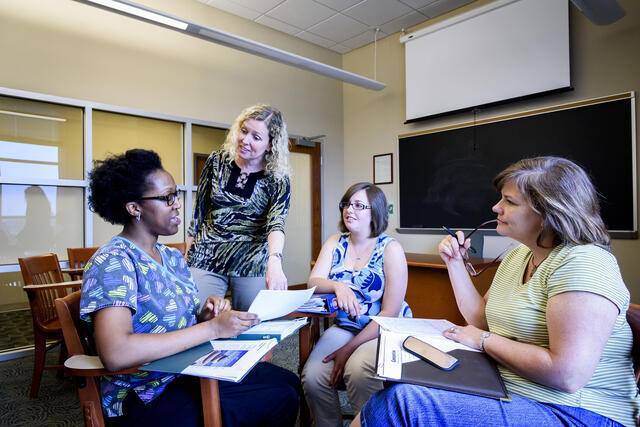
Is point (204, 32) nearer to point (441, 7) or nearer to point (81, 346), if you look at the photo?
point (441, 7)

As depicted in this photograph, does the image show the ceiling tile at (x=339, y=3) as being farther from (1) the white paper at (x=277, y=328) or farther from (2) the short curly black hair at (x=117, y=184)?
(1) the white paper at (x=277, y=328)

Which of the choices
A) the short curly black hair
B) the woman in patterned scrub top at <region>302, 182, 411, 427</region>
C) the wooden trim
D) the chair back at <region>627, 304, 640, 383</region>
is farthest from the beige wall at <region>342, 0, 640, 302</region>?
the short curly black hair

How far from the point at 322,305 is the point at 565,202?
36.1 inches

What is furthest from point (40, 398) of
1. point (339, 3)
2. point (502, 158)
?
point (339, 3)

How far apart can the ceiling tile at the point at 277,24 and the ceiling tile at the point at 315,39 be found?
11 cm

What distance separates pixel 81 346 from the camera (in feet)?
3.54

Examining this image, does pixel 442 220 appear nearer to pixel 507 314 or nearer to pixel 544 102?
pixel 544 102

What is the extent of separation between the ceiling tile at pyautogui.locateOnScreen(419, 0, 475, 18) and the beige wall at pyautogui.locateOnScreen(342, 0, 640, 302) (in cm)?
12

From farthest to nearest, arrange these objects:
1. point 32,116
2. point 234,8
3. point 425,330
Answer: point 234,8 < point 32,116 < point 425,330

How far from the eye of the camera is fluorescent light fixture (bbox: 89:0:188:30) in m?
2.71

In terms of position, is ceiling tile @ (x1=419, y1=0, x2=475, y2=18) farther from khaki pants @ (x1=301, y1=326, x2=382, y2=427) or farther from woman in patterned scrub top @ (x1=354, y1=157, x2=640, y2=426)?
khaki pants @ (x1=301, y1=326, x2=382, y2=427)

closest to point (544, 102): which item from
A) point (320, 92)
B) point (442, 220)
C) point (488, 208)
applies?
point (488, 208)

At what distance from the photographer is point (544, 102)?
3.60 metres

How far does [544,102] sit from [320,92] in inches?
110
